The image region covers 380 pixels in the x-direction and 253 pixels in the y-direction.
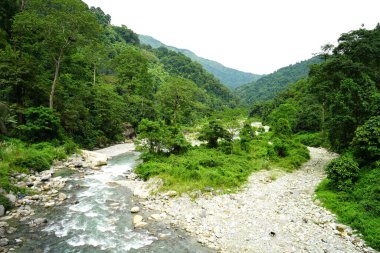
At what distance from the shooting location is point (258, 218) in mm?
13281

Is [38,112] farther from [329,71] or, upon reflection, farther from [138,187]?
[329,71]

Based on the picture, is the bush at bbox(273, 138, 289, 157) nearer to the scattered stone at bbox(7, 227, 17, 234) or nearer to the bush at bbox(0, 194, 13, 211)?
the scattered stone at bbox(7, 227, 17, 234)

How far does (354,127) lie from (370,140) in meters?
4.61

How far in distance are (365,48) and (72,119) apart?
107 ft

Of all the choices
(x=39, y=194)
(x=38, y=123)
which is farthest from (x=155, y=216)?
(x=38, y=123)

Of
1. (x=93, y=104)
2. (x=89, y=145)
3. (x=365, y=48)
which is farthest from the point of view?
(x=93, y=104)

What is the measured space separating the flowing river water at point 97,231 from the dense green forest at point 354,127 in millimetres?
8627

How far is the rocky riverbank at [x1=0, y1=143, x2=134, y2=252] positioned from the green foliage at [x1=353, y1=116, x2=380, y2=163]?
65.2 ft

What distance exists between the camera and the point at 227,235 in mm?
11727

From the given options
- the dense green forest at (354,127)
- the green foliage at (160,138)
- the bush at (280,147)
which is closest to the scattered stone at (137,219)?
the green foliage at (160,138)

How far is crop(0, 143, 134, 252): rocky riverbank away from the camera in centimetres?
1141

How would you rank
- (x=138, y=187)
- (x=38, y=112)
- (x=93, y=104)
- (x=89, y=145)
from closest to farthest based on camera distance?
(x=138, y=187)
(x=38, y=112)
(x=89, y=145)
(x=93, y=104)

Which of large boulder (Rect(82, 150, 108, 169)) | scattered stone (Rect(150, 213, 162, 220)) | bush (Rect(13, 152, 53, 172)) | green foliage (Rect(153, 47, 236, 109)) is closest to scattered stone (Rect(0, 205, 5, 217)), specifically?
bush (Rect(13, 152, 53, 172))

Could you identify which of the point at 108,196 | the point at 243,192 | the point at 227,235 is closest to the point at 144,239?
the point at 227,235
